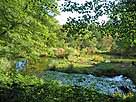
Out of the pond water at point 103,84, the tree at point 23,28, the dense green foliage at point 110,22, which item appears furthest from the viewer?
the pond water at point 103,84

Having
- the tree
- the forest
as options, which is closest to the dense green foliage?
the forest

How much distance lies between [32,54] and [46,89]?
9.01 metres

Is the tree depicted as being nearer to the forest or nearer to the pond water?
the forest

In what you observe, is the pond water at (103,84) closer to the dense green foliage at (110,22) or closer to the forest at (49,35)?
the forest at (49,35)

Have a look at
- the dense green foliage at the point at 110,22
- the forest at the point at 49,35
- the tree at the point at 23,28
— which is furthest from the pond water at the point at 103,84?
the dense green foliage at the point at 110,22

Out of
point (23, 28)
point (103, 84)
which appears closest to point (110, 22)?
point (23, 28)

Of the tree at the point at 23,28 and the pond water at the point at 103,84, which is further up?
the tree at the point at 23,28

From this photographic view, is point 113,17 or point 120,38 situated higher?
point 113,17

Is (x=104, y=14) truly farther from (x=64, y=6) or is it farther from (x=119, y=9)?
(x=64, y=6)

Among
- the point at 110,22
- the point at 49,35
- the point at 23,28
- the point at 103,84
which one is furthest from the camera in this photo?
the point at 103,84


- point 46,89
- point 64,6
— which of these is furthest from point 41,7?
point 64,6

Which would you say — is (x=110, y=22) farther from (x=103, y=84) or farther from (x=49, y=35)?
(x=103, y=84)

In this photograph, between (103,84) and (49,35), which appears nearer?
(49,35)

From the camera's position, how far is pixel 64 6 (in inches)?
395
